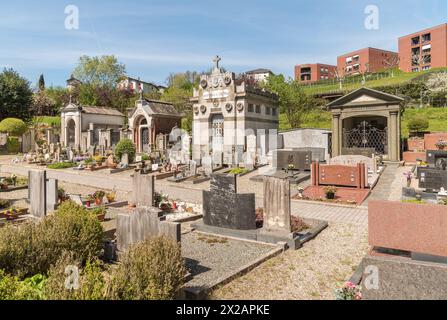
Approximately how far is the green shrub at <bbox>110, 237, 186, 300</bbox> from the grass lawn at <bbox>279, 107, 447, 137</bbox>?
124 feet

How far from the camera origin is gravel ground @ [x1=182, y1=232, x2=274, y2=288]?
6375 mm

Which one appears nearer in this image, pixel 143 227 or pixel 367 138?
pixel 143 227

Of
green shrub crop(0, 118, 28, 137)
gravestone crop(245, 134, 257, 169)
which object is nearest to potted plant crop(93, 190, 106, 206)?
gravestone crop(245, 134, 257, 169)

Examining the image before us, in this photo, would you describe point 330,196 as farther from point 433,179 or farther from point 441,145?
point 441,145

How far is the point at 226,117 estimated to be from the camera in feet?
90.1

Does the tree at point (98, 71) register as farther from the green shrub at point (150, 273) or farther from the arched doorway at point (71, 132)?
the green shrub at point (150, 273)

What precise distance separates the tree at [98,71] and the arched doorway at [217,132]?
4105 cm

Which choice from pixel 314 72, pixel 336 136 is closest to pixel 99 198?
pixel 336 136

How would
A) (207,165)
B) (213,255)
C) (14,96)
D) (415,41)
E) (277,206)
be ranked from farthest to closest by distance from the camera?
(415,41)
(14,96)
(207,165)
(277,206)
(213,255)

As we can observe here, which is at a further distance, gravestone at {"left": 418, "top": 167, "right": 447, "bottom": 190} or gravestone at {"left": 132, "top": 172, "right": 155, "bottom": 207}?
gravestone at {"left": 418, "top": 167, "right": 447, "bottom": 190}

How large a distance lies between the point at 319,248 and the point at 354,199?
21.6ft

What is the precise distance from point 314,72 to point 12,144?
280 ft

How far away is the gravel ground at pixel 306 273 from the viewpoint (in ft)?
18.5

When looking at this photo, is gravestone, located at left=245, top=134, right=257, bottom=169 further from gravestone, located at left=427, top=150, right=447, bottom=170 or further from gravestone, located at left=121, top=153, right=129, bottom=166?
gravestone, located at left=427, top=150, right=447, bottom=170
